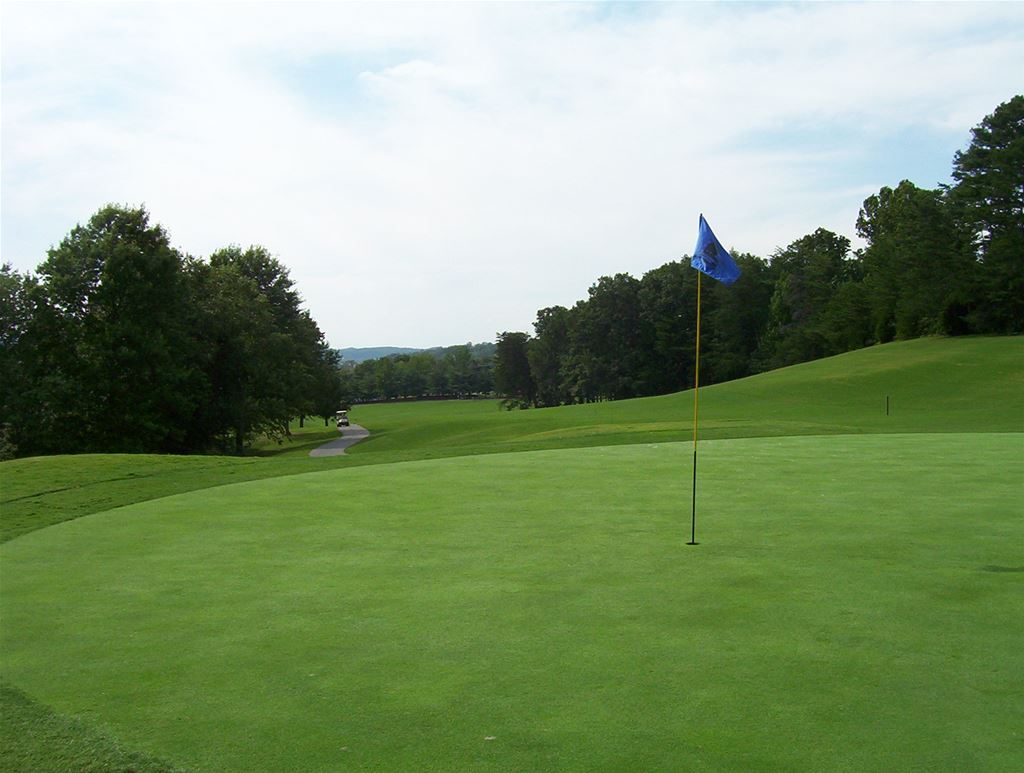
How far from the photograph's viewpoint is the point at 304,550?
9023mm

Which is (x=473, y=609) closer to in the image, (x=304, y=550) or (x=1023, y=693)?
(x=304, y=550)

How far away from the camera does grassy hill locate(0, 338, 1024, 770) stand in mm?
4461

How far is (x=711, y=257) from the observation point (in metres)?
10.1

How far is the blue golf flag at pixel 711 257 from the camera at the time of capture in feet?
32.9

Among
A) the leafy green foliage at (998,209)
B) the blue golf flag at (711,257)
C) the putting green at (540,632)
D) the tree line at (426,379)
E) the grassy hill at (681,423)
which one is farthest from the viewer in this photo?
the tree line at (426,379)

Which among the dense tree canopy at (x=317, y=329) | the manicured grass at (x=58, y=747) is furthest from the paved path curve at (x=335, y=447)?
the manicured grass at (x=58, y=747)

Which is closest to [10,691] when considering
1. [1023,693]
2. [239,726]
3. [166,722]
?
[166,722]

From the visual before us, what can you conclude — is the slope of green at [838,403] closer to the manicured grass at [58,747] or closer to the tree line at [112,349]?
the tree line at [112,349]

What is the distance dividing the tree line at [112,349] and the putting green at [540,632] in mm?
29908

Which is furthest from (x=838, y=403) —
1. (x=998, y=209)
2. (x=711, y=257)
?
(x=711, y=257)

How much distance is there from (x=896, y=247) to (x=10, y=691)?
7280 centimetres

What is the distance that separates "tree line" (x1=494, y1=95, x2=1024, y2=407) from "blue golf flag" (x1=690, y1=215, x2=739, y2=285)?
55487 millimetres

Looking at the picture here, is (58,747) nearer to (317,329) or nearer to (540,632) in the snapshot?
(540,632)

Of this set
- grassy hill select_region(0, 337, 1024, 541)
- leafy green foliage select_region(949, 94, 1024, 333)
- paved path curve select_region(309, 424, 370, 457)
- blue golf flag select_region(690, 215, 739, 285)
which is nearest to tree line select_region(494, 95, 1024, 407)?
leafy green foliage select_region(949, 94, 1024, 333)
